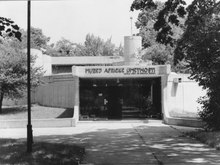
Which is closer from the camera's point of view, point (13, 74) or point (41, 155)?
point (41, 155)

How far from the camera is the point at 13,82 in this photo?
2770cm

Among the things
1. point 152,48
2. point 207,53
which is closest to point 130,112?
point 207,53

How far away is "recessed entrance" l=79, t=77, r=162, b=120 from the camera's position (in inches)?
1110

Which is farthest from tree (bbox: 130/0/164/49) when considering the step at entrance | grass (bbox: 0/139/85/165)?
grass (bbox: 0/139/85/165)

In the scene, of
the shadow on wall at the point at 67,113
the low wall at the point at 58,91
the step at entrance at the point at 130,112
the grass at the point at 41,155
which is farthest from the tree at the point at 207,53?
the shadow on wall at the point at 67,113

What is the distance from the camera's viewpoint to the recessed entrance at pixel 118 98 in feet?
92.5

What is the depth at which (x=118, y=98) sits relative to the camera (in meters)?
28.3

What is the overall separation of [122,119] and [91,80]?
3.80 m

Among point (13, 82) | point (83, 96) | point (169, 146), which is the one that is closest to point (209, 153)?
point (169, 146)

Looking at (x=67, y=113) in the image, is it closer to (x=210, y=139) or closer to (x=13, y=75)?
(x=13, y=75)

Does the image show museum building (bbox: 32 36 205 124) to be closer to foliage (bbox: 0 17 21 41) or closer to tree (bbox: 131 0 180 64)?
tree (bbox: 131 0 180 64)

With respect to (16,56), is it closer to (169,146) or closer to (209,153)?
(169,146)

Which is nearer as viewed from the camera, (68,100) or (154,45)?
(68,100)

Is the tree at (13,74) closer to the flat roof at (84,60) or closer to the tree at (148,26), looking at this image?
the tree at (148,26)
